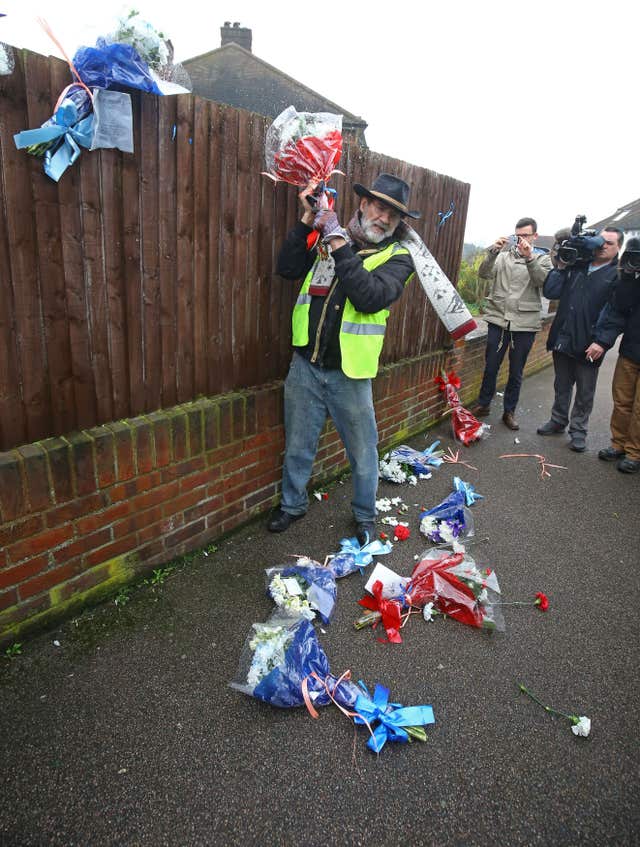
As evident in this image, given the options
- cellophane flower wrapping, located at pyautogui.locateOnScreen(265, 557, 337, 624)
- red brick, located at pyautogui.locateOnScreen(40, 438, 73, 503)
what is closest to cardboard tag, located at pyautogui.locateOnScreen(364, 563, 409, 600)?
Answer: cellophane flower wrapping, located at pyautogui.locateOnScreen(265, 557, 337, 624)

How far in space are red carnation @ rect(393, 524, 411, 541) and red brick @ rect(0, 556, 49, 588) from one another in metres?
2.02

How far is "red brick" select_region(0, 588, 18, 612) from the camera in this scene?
207 centimetres

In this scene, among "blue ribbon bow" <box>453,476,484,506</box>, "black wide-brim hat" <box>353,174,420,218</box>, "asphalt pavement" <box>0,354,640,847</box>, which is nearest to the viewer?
"asphalt pavement" <box>0,354,640,847</box>

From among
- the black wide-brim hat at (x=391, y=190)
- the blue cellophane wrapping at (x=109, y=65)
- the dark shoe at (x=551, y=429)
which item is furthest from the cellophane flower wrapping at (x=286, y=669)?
the dark shoe at (x=551, y=429)

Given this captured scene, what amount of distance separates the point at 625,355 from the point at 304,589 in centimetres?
388

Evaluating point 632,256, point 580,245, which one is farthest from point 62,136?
A: point 580,245

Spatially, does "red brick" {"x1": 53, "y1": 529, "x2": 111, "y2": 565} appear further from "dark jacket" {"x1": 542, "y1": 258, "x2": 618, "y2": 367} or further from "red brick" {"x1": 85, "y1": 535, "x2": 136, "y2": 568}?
"dark jacket" {"x1": 542, "y1": 258, "x2": 618, "y2": 367}

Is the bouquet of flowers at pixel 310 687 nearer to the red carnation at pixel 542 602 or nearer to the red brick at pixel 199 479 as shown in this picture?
the red brick at pixel 199 479

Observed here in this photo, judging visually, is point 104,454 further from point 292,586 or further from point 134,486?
point 292,586

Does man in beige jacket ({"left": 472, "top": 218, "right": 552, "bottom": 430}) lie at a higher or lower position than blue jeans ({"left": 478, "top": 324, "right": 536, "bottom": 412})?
higher

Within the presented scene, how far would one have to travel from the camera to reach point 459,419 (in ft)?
16.7

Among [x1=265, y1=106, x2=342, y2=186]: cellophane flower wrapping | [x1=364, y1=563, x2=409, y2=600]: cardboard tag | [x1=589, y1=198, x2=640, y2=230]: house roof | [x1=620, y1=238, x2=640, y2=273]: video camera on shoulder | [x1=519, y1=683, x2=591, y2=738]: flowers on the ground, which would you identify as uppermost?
[x1=589, y1=198, x2=640, y2=230]: house roof

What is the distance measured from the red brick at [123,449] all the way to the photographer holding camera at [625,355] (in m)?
4.23

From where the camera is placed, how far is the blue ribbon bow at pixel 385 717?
193 cm
